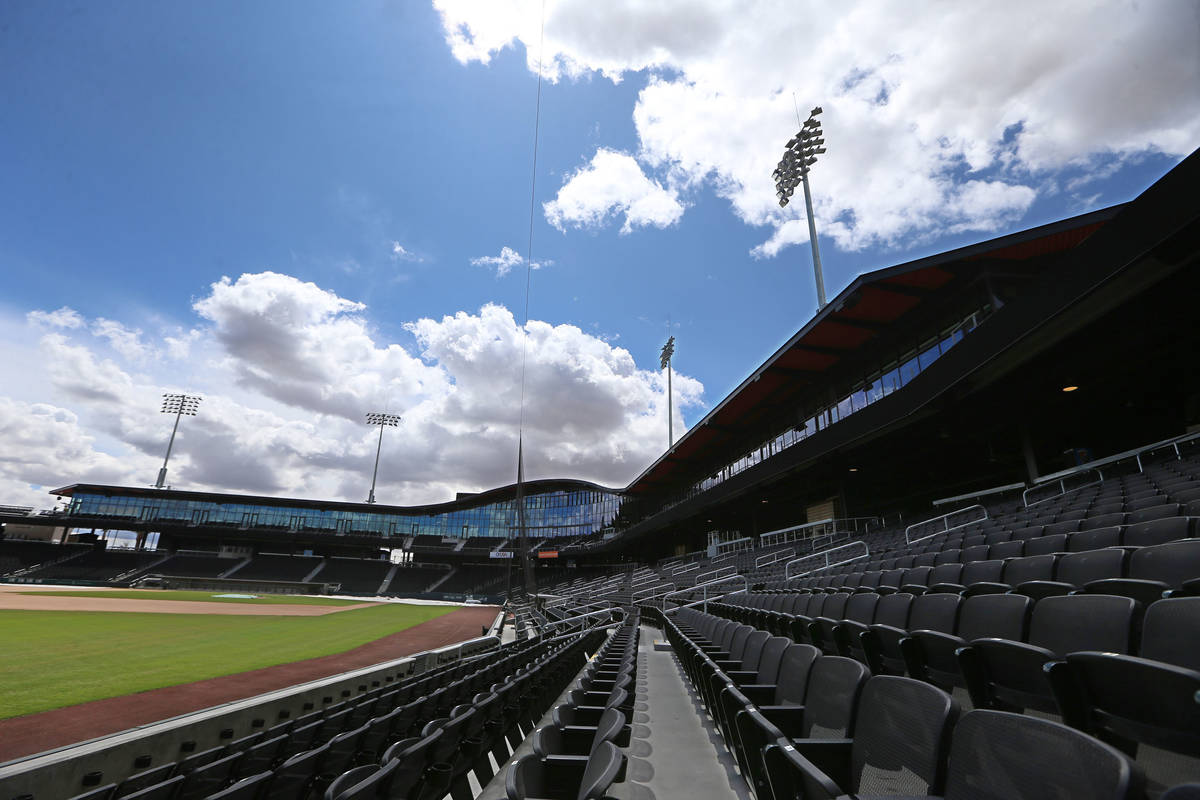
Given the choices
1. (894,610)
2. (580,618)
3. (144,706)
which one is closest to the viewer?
(894,610)

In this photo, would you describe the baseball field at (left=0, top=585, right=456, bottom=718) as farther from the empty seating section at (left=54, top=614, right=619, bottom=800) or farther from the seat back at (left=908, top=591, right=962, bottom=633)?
the seat back at (left=908, top=591, right=962, bottom=633)

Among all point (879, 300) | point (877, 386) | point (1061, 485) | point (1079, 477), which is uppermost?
point (879, 300)

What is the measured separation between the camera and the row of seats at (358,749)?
294 cm

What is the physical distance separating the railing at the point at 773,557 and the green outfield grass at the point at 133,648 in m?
14.2

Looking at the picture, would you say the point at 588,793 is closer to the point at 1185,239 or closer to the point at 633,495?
the point at 1185,239

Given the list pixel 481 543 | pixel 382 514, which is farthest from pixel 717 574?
pixel 382 514

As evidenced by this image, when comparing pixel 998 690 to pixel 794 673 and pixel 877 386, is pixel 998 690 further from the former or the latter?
pixel 877 386

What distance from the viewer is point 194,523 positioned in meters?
60.3

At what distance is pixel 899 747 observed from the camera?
76.5 inches

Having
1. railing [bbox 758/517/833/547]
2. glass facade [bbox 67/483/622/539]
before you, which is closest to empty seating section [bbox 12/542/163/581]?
glass facade [bbox 67/483/622/539]

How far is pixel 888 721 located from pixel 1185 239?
995 centimetres

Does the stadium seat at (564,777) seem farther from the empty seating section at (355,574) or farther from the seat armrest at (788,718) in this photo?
the empty seating section at (355,574)

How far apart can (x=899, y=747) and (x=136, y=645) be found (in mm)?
19855

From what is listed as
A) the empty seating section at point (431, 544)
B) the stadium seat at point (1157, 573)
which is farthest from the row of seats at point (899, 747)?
the empty seating section at point (431, 544)
